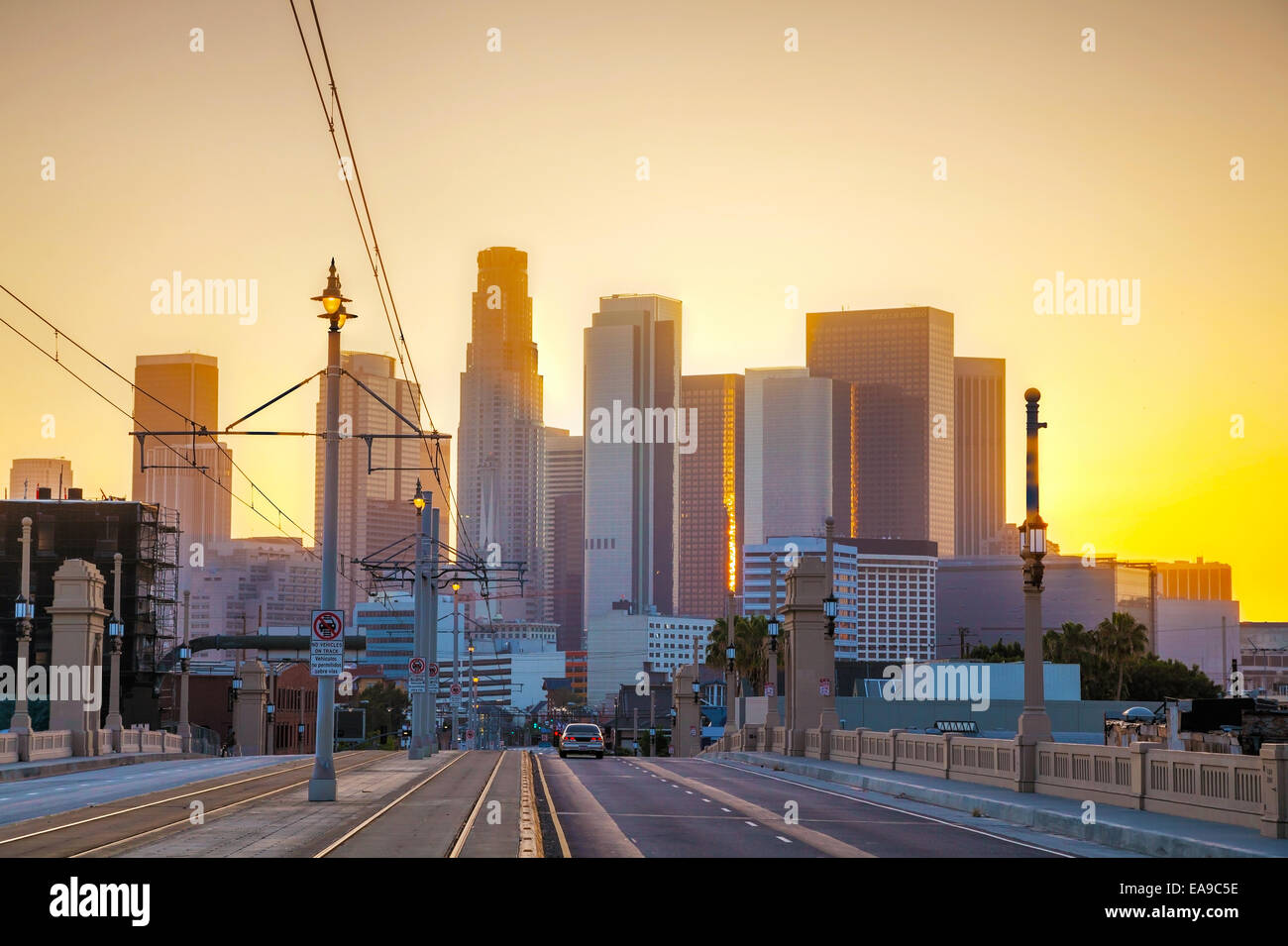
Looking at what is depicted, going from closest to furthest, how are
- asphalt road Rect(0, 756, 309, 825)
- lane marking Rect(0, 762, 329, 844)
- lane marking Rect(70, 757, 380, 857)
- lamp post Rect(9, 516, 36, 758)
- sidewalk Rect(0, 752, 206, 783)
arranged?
lane marking Rect(70, 757, 380, 857) < lane marking Rect(0, 762, 329, 844) < asphalt road Rect(0, 756, 309, 825) < sidewalk Rect(0, 752, 206, 783) < lamp post Rect(9, 516, 36, 758)

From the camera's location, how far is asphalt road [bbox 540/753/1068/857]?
22.9 meters

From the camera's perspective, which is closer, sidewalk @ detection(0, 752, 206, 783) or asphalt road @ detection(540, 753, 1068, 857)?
asphalt road @ detection(540, 753, 1068, 857)

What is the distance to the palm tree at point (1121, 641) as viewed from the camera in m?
134

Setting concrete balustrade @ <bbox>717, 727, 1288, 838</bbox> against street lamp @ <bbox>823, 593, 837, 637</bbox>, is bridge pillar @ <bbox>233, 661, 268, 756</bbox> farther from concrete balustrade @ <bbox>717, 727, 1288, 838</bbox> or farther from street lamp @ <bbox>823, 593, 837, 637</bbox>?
concrete balustrade @ <bbox>717, 727, 1288, 838</bbox>

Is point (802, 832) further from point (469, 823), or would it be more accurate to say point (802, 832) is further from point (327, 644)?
point (327, 644)

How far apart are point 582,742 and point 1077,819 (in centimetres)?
5153

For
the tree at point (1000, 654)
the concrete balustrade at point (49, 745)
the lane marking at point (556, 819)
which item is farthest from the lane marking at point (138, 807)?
the tree at point (1000, 654)

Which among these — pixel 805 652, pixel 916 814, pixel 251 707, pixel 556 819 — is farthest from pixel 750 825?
pixel 251 707

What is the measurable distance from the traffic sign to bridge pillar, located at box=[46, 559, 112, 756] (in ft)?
89.6

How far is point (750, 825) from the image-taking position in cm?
2791

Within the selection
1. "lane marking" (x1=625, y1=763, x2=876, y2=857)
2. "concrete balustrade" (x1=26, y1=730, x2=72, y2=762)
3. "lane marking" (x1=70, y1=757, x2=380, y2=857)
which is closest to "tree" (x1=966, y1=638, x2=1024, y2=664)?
"concrete balustrade" (x1=26, y1=730, x2=72, y2=762)
